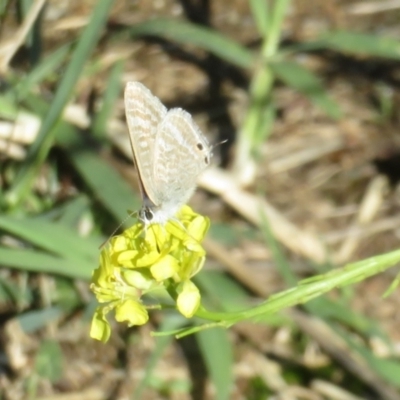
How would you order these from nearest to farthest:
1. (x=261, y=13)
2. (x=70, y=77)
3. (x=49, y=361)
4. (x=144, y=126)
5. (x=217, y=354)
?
(x=144, y=126), (x=70, y=77), (x=217, y=354), (x=49, y=361), (x=261, y=13)

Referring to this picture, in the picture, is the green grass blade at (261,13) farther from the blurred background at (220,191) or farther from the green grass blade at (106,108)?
the green grass blade at (106,108)

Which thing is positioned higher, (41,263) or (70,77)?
(70,77)

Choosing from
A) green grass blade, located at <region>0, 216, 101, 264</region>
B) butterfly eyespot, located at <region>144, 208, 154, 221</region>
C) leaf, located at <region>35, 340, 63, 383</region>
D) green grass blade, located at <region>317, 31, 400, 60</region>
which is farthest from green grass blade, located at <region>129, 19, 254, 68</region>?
butterfly eyespot, located at <region>144, 208, 154, 221</region>

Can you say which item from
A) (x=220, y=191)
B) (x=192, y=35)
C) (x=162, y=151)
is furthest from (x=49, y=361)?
(x=162, y=151)

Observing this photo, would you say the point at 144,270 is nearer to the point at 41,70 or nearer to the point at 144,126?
the point at 144,126

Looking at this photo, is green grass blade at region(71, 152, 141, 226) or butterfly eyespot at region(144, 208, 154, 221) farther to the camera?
green grass blade at region(71, 152, 141, 226)

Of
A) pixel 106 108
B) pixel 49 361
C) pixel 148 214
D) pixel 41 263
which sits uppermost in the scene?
pixel 106 108

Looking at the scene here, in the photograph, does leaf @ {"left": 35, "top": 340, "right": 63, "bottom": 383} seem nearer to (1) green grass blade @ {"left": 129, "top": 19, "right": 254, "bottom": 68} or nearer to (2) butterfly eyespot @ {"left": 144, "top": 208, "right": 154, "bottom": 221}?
(1) green grass blade @ {"left": 129, "top": 19, "right": 254, "bottom": 68}
